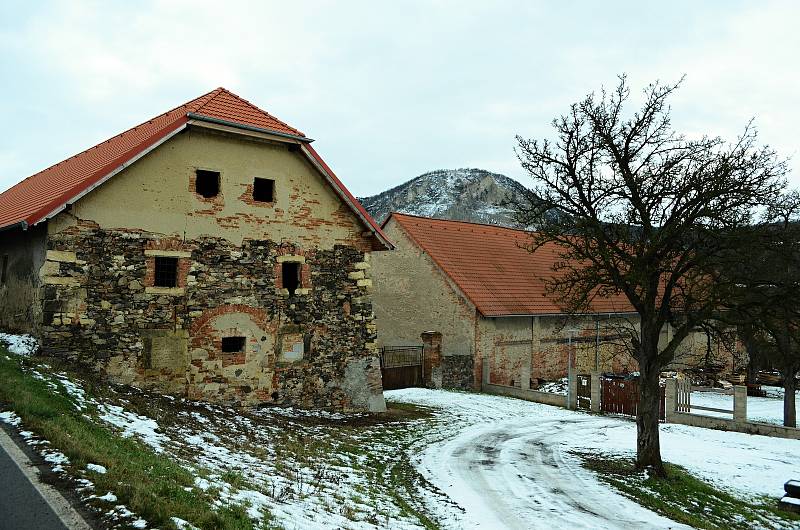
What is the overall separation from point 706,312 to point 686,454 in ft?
14.9

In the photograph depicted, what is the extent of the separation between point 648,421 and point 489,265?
15.6 meters

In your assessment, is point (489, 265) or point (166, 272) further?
point (489, 265)

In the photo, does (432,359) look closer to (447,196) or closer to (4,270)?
(4,270)

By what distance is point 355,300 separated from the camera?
15875 mm

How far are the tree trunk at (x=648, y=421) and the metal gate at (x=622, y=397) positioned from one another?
286 inches

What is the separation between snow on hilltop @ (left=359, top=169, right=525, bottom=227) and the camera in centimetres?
12469

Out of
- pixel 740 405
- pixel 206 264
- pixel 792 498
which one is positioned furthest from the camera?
pixel 740 405

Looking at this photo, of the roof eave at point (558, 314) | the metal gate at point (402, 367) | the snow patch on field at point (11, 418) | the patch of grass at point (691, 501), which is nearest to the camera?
the snow patch on field at point (11, 418)

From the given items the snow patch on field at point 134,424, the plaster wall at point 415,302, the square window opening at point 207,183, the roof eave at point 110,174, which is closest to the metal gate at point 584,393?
the plaster wall at point 415,302

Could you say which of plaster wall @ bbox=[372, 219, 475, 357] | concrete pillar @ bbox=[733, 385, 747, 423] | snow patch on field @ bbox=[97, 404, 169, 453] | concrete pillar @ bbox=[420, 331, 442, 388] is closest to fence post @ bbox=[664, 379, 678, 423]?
concrete pillar @ bbox=[733, 385, 747, 423]

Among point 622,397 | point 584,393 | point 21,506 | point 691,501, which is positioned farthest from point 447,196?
point 21,506

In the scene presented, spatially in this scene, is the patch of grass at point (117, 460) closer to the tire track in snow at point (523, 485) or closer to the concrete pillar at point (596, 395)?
the tire track in snow at point (523, 485)

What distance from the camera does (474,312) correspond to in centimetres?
2302

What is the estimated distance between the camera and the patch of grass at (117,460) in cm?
537
